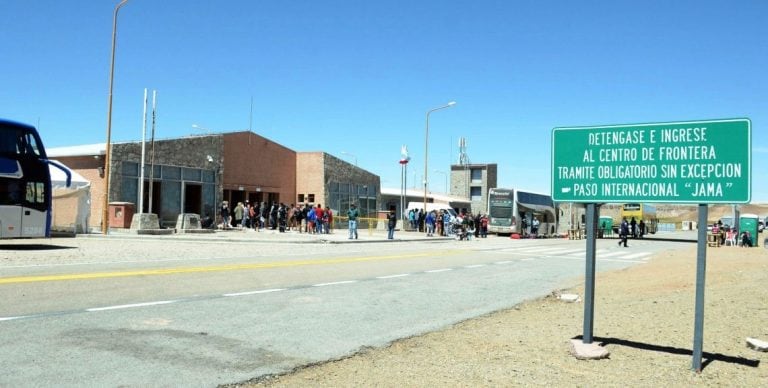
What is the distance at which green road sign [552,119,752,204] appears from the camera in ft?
19.2

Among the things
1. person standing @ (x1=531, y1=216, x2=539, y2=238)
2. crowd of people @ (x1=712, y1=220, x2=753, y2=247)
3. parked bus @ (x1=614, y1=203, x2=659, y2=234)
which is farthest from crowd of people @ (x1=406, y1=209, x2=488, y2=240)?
crowd of people @ (x1=712, y1=220, x2=753, y2=247)

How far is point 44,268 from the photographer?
13.4m

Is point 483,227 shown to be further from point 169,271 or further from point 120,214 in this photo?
point 169,271

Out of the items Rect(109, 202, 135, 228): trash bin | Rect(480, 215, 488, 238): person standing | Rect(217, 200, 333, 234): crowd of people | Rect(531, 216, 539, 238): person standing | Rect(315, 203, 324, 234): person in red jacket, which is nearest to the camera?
Rect(109, 202, 135, 228): trash bin

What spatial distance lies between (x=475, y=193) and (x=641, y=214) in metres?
40.5

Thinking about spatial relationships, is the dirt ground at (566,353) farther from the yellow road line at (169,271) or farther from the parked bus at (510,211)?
the parked bus at (510,211)

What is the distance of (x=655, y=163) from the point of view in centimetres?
636

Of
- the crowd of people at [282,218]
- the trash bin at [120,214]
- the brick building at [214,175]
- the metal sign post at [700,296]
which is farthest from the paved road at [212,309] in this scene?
the crowd of people at [282,218]

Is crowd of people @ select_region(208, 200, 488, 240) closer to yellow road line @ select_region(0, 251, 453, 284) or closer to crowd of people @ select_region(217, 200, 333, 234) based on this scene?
crowd of people @ select_region(217, 200, 333, 234)

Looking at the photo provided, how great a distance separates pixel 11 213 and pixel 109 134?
10.5 m

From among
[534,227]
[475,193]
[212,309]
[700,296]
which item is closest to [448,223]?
[534,227]

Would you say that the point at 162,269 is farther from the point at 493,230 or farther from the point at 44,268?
the point at 493,230

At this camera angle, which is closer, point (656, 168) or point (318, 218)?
point (656, 168)

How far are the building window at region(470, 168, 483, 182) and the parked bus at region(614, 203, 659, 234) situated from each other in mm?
32508
